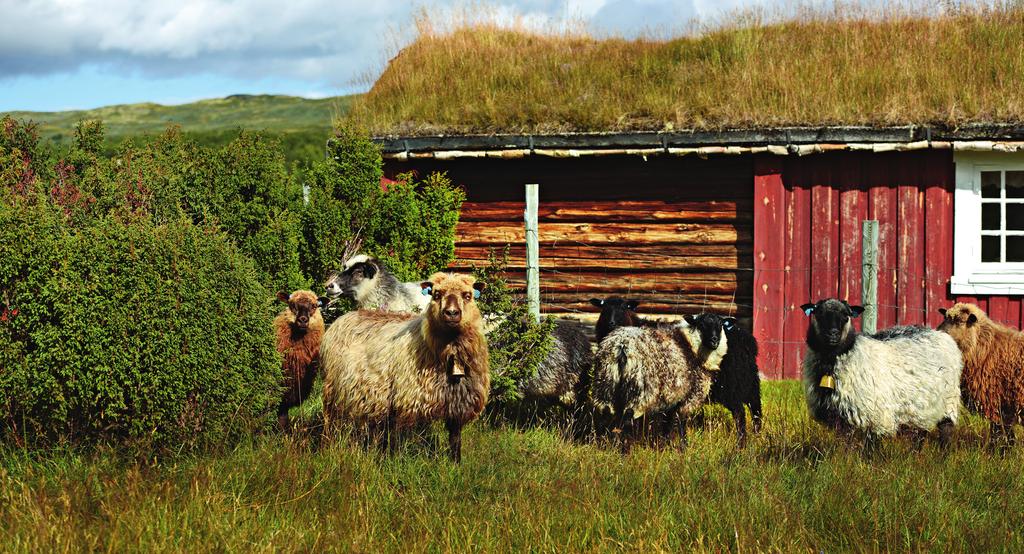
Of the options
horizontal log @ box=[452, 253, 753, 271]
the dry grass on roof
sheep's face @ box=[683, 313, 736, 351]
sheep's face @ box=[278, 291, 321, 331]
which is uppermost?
the dry grass on roof

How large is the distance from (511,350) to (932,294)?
22.6ft

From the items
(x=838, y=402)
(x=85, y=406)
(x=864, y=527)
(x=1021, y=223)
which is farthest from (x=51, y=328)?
(x=1021, y=223)

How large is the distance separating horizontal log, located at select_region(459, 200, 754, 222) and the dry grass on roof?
1137mm

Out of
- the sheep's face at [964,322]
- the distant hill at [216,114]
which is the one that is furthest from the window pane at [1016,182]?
the distant hill at [216,114]

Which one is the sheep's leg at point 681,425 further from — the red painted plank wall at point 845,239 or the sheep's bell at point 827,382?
the red painted plank wall at point 845,239

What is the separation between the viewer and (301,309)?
8367 millimetres

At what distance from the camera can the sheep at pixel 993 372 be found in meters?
7.79

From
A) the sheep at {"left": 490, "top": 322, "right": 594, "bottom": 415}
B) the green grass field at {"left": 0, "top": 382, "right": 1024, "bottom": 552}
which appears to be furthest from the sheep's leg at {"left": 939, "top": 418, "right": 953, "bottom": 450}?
the sheep at {"left": 490, "top": 322, "right": 594, "bottom": 415}

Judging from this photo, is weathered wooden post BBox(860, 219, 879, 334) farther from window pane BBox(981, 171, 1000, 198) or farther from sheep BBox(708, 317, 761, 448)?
sheep BBox(708, 317, 761, 448)

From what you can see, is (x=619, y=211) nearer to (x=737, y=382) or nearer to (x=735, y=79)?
(x=735, y=79)

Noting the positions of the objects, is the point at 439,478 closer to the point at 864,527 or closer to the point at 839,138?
the point at 864,527

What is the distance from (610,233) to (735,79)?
2.92 m

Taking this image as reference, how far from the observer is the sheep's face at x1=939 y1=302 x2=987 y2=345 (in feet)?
26.5

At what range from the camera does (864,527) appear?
5.37m
